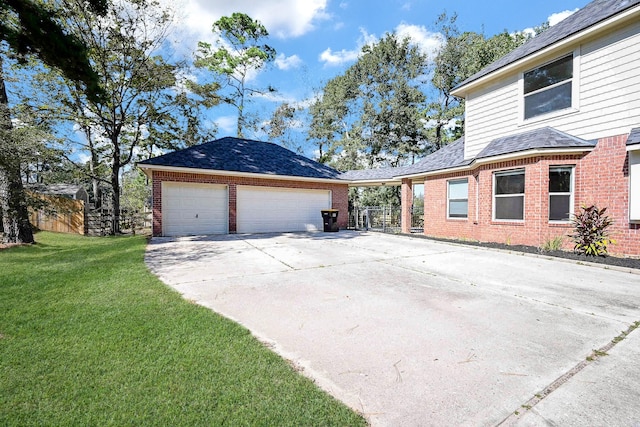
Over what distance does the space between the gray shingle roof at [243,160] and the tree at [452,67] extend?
459 inches

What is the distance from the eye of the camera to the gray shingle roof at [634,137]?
244 inches

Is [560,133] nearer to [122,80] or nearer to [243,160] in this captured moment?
[243,160]

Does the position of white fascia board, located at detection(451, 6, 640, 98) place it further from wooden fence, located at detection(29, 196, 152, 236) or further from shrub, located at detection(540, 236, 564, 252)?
wooden fence, located at detection(29, 196, 152, 236)

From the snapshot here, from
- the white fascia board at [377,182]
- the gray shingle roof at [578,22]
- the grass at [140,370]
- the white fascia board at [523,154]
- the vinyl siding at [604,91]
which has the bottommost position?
the grass at [140,370]

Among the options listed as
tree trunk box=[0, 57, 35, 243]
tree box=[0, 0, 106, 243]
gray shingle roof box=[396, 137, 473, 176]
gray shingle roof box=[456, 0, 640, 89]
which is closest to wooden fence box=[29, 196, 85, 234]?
tree trunk box=[0, 57, 35, 243]

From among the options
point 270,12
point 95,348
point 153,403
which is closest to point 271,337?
point 153,403

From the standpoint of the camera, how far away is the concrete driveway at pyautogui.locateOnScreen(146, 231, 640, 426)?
6.27ft

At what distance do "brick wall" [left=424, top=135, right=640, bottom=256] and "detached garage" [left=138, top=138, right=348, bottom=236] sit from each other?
730cm

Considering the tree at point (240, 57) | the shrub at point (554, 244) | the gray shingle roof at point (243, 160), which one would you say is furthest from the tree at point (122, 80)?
the shrub at point (554, 244)

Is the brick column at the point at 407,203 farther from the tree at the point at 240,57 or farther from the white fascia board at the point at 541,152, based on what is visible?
the tree at the point at 240,57

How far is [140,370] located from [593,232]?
30.9ft

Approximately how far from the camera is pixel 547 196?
7.70 m

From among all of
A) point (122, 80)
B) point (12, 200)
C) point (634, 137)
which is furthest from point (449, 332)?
point (122, 80)

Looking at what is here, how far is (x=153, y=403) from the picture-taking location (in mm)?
1836
